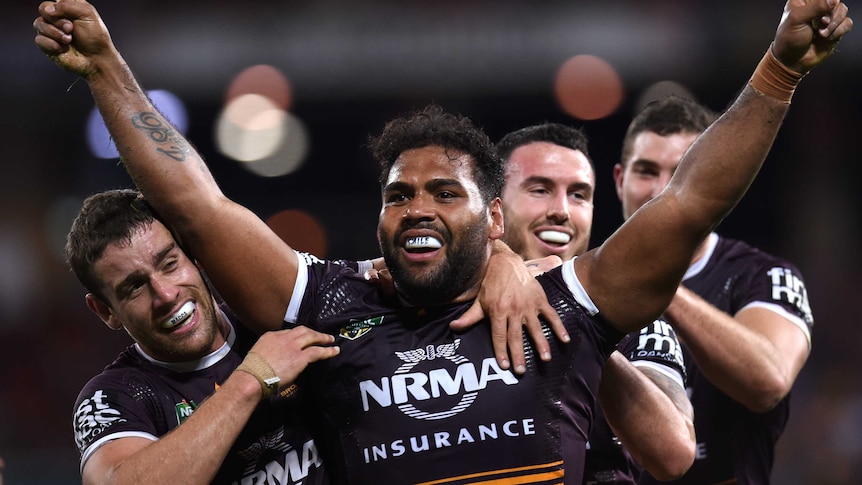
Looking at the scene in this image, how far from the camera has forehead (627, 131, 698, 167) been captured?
486 cm

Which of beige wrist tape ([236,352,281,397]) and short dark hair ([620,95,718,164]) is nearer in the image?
beige wrist tape ([236,352,281,397])

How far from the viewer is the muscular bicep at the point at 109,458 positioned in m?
2.95

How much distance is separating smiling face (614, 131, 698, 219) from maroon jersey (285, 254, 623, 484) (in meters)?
1.79

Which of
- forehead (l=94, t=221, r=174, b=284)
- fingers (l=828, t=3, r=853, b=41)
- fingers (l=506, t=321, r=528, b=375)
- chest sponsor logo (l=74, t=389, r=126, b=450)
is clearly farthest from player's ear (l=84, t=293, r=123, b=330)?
fingers (l=828, t=3, r=853, b=41)

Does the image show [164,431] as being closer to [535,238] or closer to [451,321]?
[451,321]

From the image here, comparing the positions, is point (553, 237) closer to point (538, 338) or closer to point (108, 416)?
point (538, 338)

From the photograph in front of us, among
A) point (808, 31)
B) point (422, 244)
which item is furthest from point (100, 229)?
point (808, 31)

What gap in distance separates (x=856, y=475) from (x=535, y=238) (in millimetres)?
5978

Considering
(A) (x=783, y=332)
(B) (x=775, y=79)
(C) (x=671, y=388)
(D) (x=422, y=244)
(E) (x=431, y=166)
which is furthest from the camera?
(A) (x=783, y=332)

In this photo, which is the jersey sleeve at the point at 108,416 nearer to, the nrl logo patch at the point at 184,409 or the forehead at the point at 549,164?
the nrl logo patch at the point at 184,409

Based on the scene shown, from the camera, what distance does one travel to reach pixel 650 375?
3.78 m

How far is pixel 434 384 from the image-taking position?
312 centimetres

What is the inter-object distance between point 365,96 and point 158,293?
11703 millimetres

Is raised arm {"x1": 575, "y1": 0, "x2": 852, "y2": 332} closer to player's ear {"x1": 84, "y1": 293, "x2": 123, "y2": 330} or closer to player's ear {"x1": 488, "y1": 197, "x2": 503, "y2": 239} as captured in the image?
player's ear {"x1": 488, "y1": 197, "x2": 503, "y2": 239}
